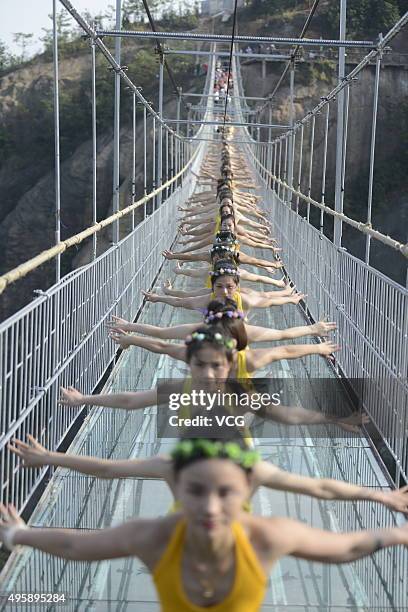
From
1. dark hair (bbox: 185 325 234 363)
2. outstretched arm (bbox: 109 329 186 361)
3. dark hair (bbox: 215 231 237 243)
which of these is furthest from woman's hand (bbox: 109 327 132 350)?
dark hair (bbox: 215 231 237 243)

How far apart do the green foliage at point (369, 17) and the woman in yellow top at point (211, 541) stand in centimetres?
6217

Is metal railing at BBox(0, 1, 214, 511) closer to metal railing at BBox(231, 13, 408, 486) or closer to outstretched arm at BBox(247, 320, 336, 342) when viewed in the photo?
outstretched arm at BBox(247, 320, 336, 342)

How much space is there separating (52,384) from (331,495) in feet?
8.35

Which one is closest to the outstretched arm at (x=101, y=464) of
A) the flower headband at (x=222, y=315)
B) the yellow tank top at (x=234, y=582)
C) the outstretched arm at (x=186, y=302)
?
the yellow tank top at (x=234, y=582)

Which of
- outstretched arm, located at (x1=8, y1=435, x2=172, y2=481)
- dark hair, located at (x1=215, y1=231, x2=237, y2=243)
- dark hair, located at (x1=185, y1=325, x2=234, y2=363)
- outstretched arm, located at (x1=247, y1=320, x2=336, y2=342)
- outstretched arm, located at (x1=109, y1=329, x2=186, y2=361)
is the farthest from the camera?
dark hair, located at (x1=215, y1=231, x2=237, y2=243)

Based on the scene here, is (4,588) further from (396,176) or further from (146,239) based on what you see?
(396,176)

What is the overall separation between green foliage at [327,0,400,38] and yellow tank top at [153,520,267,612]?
6233cm

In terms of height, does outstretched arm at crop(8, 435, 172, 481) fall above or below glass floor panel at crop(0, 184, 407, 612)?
above

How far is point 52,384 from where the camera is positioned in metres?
6.61

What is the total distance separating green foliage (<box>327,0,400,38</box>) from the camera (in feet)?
208

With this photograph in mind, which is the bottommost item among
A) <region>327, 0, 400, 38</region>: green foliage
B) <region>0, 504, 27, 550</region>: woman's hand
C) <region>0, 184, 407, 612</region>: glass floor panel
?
<region>0, 184, 407, 612</region>: glass floor panel

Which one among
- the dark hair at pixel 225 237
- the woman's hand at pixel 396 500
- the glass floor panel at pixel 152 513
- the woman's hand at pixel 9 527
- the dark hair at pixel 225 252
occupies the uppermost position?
the woman's hand at pixel 9 527

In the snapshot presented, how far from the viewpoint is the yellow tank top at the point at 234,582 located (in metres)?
3.28

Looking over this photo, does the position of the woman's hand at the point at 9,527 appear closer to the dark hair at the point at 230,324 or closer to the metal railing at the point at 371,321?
the dark hair at the point at 230,324
